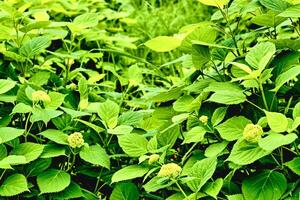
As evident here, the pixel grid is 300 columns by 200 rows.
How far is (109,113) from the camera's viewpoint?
179 cm

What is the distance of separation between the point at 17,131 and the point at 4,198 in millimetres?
229

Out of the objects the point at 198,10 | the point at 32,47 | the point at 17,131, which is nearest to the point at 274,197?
the point at 17,131

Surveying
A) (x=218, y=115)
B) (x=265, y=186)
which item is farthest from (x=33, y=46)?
(x=265, y=186)

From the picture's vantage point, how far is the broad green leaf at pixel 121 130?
1.72 metres

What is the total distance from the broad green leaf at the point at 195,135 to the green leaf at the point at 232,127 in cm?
8

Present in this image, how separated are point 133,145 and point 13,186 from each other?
340 millimetres

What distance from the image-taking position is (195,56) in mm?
1683

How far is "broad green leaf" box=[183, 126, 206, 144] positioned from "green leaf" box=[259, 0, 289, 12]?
38 cm

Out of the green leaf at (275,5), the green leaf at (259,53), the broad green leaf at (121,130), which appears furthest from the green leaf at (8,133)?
the green leaf at (275,5)

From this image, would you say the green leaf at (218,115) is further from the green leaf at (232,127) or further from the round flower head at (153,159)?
the round flower head at (153,159)

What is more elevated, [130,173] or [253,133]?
[253,133]

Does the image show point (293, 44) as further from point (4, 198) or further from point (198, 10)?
point (198, 10)

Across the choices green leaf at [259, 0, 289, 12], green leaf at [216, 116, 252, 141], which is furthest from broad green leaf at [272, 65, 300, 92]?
green leaf at [259, 0, 289, 12]

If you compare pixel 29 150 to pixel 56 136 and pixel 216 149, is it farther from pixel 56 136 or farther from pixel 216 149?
pixel 216 149
